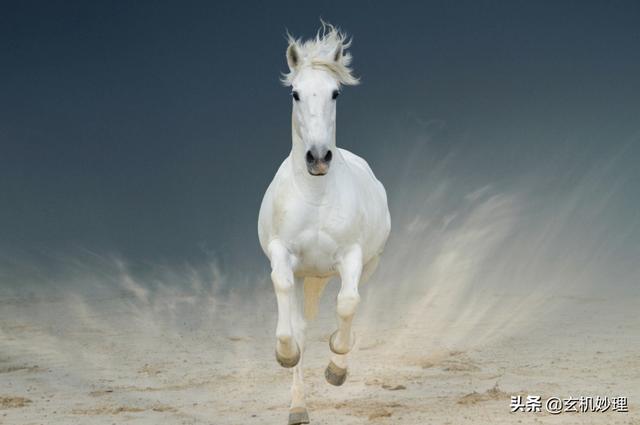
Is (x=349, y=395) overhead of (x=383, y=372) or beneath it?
beneath

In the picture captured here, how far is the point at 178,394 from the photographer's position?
11.6 meters

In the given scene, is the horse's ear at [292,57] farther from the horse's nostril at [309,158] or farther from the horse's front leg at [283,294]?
the horse's front leg at [283,294]

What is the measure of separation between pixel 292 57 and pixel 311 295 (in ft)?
8.70

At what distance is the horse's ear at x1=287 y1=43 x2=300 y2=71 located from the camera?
7.40 m

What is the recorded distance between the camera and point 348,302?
24.4 ft

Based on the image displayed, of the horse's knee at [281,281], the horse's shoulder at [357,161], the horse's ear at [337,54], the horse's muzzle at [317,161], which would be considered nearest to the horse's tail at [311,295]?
the horse's shoulder at [357,161]

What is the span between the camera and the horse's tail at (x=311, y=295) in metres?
8.91

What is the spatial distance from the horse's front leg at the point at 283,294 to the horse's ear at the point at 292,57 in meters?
1.51

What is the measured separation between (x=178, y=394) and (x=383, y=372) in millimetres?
2902

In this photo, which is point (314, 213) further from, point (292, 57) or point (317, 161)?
point (292, 57)

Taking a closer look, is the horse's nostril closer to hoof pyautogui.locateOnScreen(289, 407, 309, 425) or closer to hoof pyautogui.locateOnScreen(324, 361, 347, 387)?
hoof pyautogui.locateOnScreen(324, 361, 347, 387)

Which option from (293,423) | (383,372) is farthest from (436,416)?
(383,372)

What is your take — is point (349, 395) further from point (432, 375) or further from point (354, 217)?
point (354, 217)

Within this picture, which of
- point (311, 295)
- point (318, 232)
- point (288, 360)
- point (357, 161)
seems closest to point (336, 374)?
point (288, 360)
